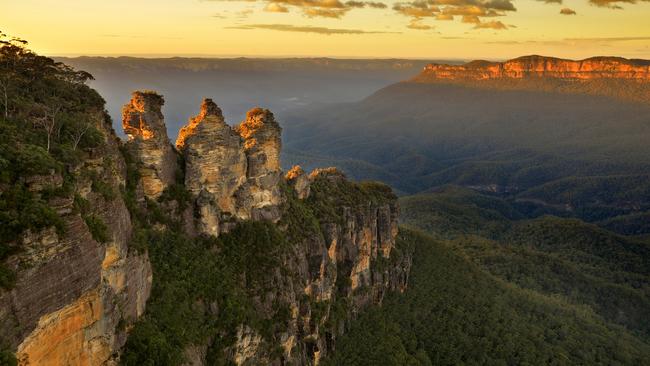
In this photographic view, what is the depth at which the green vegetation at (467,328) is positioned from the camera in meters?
59.4

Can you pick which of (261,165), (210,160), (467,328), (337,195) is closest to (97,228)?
(210,160)

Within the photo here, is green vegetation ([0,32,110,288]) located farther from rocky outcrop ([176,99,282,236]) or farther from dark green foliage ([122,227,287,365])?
rocky outcrop ([176,99,282,236])

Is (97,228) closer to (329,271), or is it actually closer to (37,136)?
(37,136)

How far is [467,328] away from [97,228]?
56.4 meters

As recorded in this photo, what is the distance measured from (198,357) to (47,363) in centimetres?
1363

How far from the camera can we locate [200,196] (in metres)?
42.8

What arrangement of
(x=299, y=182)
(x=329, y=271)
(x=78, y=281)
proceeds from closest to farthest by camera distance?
1. (x=78, y=281)
2. (x=329, y=271)
3. (x=299, y=182)

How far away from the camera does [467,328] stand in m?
67.7

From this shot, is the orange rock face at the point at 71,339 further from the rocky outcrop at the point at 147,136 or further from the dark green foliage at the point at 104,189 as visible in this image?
the rocky outcrop at the point at 147,136

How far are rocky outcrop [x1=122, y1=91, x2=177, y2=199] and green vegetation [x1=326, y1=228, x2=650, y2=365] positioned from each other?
29.5 meters

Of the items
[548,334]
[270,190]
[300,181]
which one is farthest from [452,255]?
[270,190]

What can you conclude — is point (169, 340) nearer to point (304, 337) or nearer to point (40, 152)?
point (40, 152)

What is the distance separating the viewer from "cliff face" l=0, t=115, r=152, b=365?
20734 millimetres

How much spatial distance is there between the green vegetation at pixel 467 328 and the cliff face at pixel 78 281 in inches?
1239
